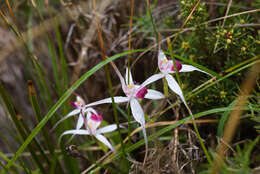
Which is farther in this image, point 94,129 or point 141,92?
point 94,129

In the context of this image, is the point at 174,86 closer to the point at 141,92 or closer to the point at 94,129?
the point at 141,92

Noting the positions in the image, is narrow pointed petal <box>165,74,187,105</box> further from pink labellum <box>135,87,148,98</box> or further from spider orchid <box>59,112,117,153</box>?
spider orchid <box>59,112,117,153</box>

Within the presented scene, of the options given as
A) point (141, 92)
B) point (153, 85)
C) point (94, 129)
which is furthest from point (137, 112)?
point (153, 85)

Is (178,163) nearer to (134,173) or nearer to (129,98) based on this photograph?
(134,173)

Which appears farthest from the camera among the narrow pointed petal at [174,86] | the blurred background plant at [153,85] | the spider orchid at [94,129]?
the spider orchid at [94,129]

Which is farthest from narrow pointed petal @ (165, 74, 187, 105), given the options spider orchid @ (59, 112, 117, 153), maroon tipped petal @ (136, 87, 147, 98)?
spider orchid @ (59, 112, 117, 153)

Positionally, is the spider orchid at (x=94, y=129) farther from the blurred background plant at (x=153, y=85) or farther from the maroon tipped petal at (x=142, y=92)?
the maroon tipped petal at (x=142, y=92)

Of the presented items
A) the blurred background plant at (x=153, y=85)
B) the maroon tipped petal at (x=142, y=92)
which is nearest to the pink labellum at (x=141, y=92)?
the maroon tipped petal at (x=142, y=92)

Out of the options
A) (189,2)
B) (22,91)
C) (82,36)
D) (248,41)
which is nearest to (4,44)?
(22,91)
